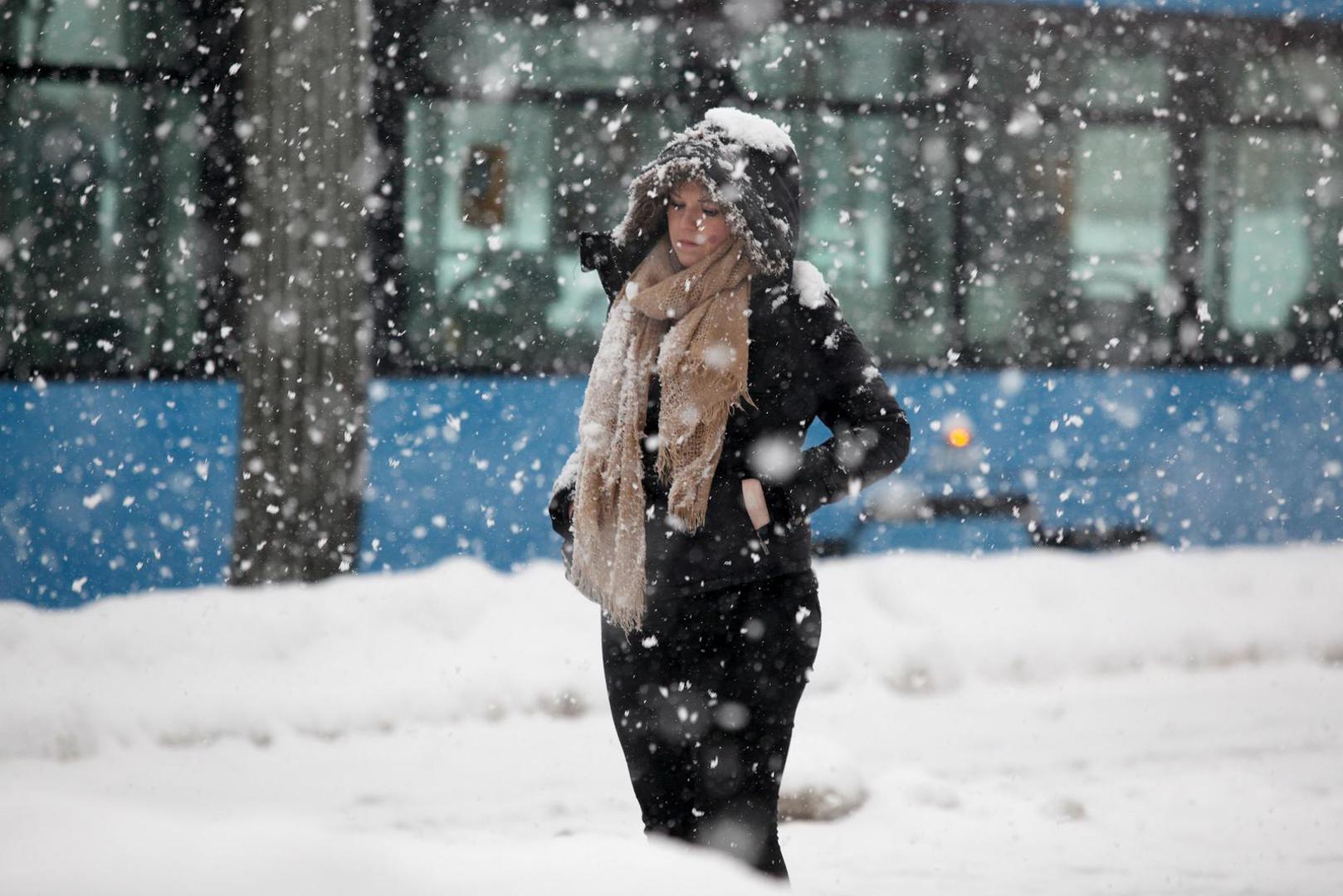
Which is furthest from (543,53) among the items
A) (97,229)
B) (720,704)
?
(720,704)

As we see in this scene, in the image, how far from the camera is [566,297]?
6793 millimetres

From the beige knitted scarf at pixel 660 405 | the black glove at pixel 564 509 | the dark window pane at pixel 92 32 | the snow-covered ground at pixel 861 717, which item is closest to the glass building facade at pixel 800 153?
the dark window pane at pixel 92 32

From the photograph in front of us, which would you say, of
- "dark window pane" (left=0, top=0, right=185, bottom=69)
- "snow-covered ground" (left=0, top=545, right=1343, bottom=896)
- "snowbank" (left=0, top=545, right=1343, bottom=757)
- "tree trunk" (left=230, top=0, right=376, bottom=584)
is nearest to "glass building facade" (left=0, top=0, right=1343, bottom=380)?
"dark window pane" (left=0, top=0, right=185, bottom=69)

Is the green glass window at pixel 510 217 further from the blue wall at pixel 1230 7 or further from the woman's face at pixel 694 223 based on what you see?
the woman's face at pixel 694 223

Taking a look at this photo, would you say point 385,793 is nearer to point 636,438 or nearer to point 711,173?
point 636,438

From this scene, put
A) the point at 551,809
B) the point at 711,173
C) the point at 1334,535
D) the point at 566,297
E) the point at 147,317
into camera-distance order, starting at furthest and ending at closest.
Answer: the point at 1334,535
the point at 566,297
the point at 147,317
the point at 551,809
the point at 711,173

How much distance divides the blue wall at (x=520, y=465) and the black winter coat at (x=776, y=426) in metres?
3.57

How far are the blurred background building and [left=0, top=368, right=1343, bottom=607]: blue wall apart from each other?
15 mm

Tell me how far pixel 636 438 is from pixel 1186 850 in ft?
7.29

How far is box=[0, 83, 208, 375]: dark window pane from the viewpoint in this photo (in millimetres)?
6105

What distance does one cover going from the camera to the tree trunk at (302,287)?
618 cm

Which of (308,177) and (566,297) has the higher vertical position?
(308,177)

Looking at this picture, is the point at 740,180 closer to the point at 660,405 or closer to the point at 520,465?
the point at 660,405

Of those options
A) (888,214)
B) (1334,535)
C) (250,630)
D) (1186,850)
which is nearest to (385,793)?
(250,630)
